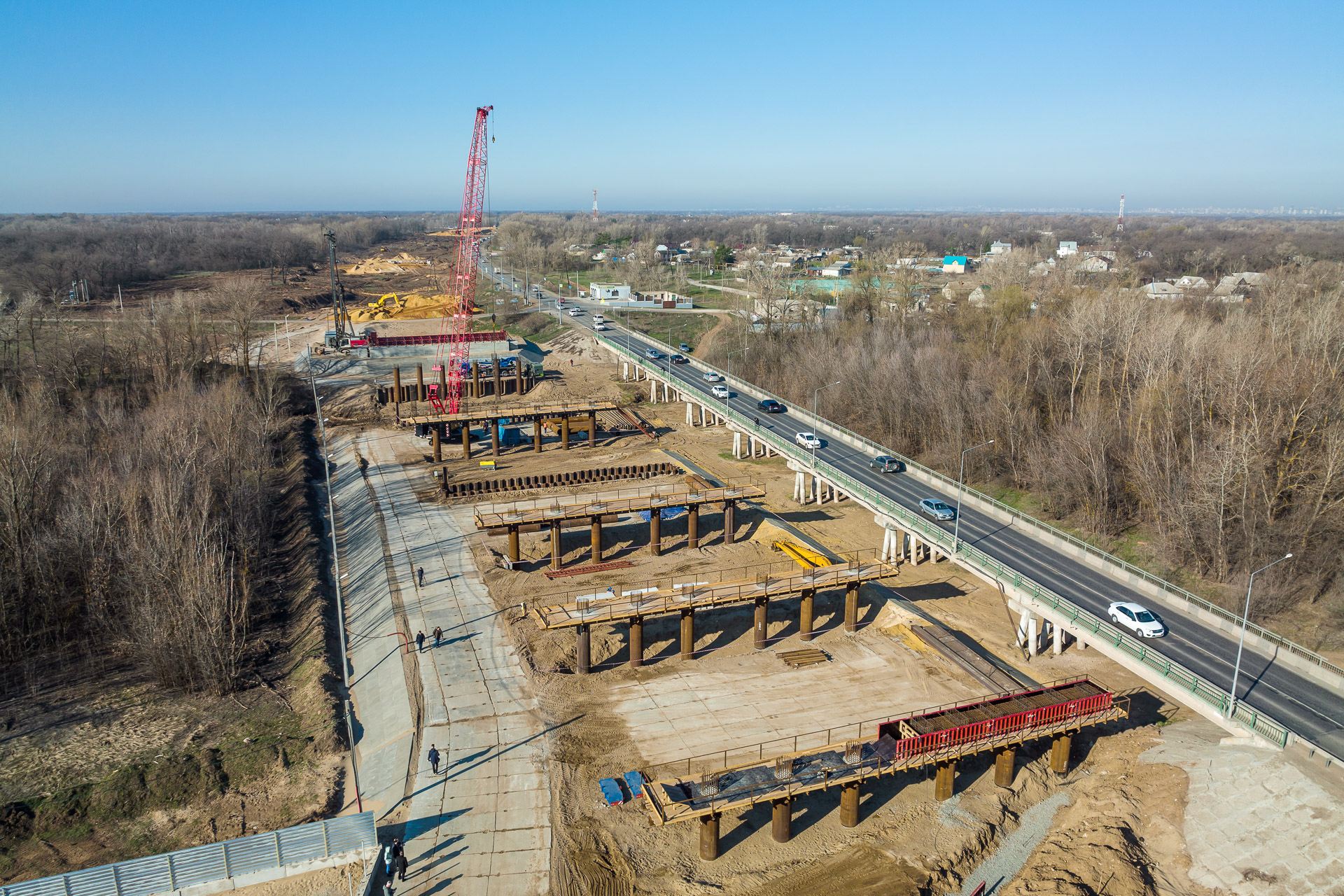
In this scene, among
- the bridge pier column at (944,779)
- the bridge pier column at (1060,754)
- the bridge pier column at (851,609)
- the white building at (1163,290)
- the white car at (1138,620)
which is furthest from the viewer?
the white building at (1163,290)

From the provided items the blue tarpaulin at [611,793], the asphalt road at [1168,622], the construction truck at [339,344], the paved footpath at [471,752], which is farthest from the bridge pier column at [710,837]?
the construction truck at [339,344]

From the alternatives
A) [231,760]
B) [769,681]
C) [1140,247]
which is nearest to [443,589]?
[231,760]

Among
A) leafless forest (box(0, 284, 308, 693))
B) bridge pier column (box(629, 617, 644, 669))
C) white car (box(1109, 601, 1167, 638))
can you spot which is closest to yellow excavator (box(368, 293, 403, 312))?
leafless forest (box(0, 284, 308, 693))

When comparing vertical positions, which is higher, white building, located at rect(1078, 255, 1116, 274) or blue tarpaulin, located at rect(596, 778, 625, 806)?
white building, located at rect(1078, 255, 1116, 274)

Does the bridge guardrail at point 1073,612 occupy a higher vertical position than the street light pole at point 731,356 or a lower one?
lower

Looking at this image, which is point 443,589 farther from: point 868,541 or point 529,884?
point 868,541

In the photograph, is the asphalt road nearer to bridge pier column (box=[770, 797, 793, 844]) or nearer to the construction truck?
bridge pier column (box=[770, 797, 793, 844])

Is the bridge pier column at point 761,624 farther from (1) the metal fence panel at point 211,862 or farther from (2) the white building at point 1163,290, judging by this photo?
(2) the white building at point 1163,290
